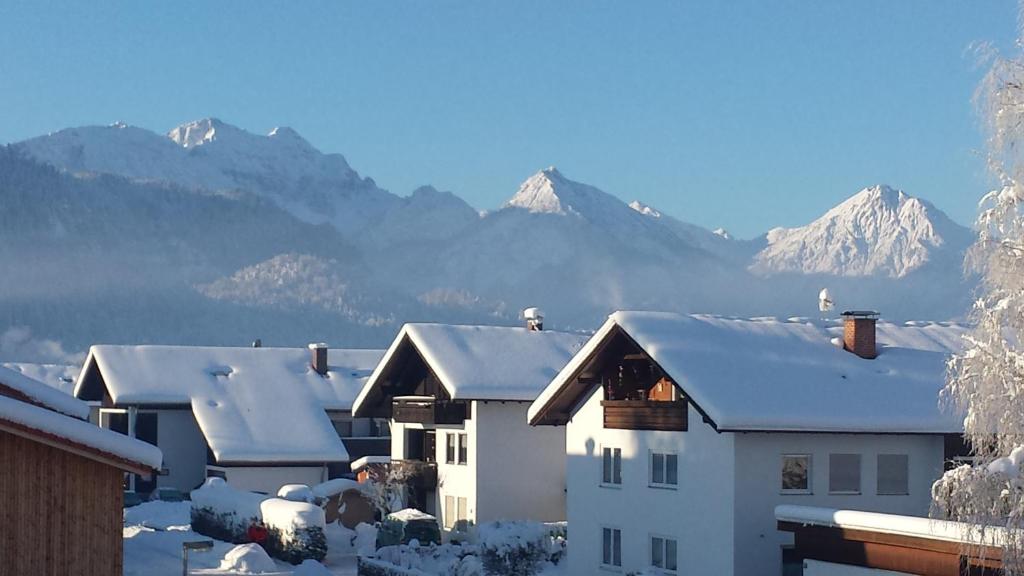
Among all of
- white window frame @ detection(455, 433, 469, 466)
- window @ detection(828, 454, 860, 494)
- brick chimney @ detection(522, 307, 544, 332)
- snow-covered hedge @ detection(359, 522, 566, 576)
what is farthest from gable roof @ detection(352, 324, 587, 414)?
window @ detection(828, 454, 860, 494)

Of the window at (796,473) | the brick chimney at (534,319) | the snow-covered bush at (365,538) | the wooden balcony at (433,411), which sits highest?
the brick chimney at (534,319)

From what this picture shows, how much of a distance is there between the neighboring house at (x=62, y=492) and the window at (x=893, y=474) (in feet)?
59.2

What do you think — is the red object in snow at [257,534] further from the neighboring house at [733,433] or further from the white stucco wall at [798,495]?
the white stucco wall at [798,495]

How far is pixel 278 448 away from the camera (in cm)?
5959

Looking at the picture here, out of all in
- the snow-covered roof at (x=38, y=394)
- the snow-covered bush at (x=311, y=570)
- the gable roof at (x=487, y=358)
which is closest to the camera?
the snow-covered roof at (x=38, y=394)

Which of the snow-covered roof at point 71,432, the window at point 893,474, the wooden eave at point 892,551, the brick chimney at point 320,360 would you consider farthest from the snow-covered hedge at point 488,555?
the brick chimney at point 320,360

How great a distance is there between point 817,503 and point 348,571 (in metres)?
15.1

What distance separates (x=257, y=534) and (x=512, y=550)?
34.9 feet

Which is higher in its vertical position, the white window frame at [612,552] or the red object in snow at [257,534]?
the white window frame at [612,552]

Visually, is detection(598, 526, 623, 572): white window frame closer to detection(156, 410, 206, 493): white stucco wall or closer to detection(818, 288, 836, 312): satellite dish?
detection(818, 288, 836, 312): satellite dish

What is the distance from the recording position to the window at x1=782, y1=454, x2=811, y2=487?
33469 mm

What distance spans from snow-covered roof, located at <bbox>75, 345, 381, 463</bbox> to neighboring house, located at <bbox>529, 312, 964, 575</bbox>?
2304 centimetres

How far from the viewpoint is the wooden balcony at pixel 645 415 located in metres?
35.4

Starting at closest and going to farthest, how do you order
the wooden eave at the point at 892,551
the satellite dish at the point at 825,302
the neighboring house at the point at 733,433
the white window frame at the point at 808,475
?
the wooden eave at the point at 892,551 → the neighboring house at the point at 733,433 → the white window frame at the point at 808,475 → the satellite dish at the point at 825,302
